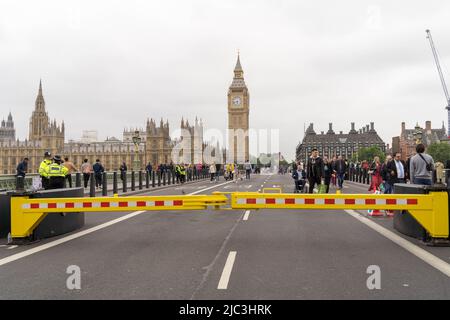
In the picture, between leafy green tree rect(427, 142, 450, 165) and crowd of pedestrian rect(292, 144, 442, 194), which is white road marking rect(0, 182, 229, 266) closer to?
crowd of pedestrian rect(292, 144, 442, 194)

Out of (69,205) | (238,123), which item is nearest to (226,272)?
(69,205)

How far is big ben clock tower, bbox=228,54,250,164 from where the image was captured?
14688cm

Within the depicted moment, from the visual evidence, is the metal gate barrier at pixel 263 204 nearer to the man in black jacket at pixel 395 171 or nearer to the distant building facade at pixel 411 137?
the man in black jacket at pixel 395 171

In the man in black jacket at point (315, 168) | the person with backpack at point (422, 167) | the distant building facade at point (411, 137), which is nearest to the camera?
the person with backpack at point (422, 167)

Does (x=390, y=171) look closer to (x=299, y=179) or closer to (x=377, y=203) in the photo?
(x=299, y=179)

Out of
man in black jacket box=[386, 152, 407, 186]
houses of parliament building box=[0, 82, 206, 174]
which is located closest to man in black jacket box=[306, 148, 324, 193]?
man in black jacket box=[386, 152, 407, 186]

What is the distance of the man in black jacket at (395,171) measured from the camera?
586 inches

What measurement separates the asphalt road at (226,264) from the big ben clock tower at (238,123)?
432 feet

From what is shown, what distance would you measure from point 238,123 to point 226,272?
145485 millimetres

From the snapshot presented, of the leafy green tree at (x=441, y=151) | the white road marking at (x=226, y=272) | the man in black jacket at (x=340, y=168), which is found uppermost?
the leafy green tree at (x=441, y=151)

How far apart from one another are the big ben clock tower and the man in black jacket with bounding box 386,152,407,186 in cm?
12634

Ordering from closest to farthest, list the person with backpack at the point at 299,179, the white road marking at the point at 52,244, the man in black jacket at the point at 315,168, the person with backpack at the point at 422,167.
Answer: the white road marking at the point at 52,244 < the person with backpack at the point at 422,167 < the man in black jacket at the point at 315,168 < the person with backpack at the point at 299,179

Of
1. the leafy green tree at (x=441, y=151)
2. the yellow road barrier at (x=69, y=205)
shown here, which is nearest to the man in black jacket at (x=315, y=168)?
the yellow road barrier at (x=69, y=205)

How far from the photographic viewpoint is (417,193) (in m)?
9.13
